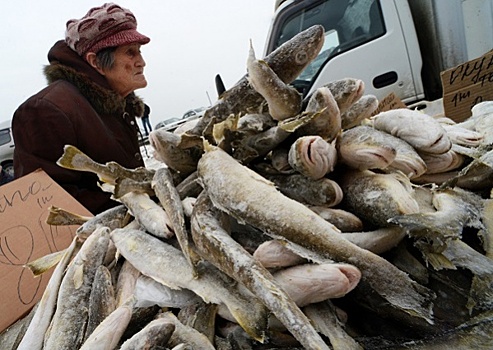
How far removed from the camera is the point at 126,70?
2207mm

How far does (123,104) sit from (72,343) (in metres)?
1.72

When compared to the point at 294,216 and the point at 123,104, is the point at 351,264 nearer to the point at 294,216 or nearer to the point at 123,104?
the point at 294,216


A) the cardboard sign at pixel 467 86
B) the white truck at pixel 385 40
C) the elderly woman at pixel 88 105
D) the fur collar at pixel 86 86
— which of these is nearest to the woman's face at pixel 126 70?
the elderly woman at pixel 88 105

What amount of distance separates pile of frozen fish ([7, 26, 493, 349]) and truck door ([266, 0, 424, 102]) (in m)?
3.09

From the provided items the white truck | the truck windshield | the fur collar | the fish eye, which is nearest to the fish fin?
the fish eye

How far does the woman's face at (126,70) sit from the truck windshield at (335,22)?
1.94 metres

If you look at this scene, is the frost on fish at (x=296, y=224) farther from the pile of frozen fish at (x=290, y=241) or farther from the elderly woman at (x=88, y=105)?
the elderly woman at (x=88, y=105)

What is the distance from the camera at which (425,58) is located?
3.91 meters

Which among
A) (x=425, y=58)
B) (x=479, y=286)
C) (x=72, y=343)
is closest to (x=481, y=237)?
(x=479, y=286)

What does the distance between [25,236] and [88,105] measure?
0.87 meters

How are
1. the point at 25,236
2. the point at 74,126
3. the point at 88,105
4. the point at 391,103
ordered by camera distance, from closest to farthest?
the point at 25,236 → the point at 74,126 → the point at 88,105 → the point at 391,103

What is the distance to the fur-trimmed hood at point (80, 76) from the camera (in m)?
2.07

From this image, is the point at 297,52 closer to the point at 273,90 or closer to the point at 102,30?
the point at 273,90

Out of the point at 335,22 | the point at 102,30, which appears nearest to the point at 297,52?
the point at 102,30
